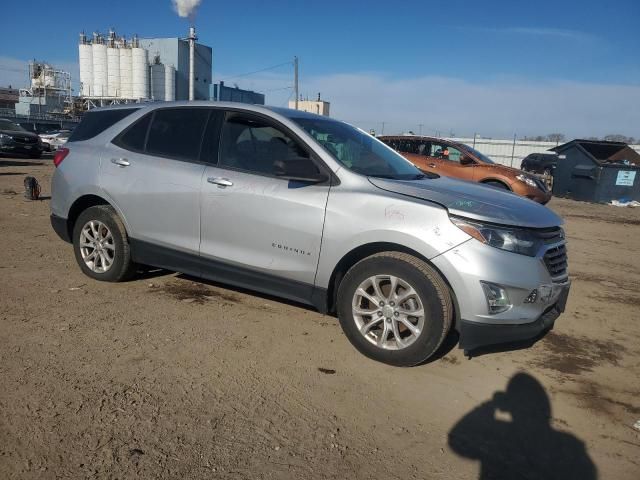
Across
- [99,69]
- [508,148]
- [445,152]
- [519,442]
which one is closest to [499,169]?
[445,152]

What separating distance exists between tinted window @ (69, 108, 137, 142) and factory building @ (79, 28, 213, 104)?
5004cm

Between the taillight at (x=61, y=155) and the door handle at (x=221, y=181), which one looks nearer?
the door handle at (x=221, y=181)

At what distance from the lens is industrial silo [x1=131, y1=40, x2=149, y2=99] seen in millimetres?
52031

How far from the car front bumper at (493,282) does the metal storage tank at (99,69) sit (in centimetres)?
5870

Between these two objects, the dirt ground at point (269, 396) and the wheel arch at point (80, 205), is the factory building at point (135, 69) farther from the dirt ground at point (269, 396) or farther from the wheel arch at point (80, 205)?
the dirt ground at point (269, 396)

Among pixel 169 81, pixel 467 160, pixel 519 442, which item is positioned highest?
pixel 169 81

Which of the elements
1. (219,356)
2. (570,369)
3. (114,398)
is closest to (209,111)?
(219,356)

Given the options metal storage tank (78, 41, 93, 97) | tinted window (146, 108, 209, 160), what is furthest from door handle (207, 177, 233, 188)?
metal storage tank (78, 41, 93, 97)

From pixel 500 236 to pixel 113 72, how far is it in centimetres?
5807

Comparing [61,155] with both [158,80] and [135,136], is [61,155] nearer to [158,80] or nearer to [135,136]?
[135,136]

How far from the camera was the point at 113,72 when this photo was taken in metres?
53.5

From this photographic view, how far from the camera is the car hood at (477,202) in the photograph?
11.0 feet

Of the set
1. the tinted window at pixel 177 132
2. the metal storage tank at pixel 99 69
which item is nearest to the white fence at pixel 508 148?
the tinted window at pixel 177 132

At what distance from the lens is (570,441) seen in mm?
2846
